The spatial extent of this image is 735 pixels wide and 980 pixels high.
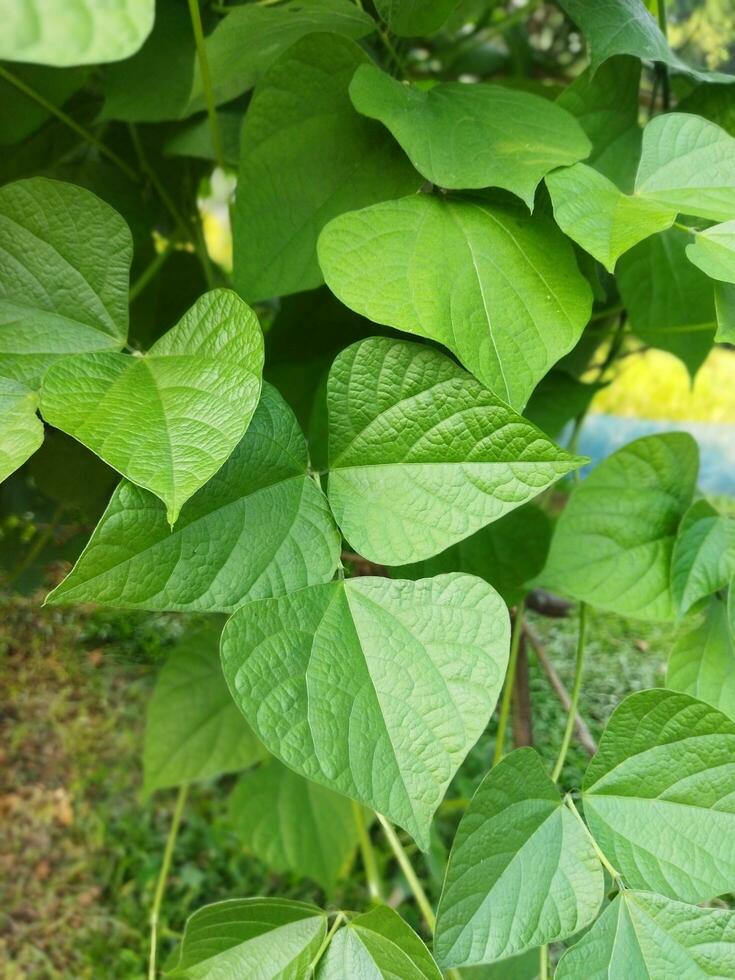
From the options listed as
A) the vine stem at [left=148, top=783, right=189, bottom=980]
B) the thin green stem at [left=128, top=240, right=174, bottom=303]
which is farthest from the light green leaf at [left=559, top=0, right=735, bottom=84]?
the vine stem at [left=148, top=783, right=189, bottom=980]

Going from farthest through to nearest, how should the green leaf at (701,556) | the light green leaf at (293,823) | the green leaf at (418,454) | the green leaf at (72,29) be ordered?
1. the light green leaf at (293,823)
2. the green leaf at (701,556)
3. the green leaf at (418,454)
4. the green leaf at (72,29)

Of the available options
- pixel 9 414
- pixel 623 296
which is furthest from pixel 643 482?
pixel 9 414

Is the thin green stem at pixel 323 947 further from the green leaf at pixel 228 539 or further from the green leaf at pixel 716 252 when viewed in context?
the green leaf at pixel 716 252

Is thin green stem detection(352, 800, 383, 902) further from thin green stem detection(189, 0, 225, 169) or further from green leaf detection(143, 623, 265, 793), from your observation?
thin green stem detection(189, 0, 225, 169)

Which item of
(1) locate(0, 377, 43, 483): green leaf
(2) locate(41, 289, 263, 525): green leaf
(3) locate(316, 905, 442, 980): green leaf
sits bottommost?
(3) locate(316, 905, 442, 980): green leaf

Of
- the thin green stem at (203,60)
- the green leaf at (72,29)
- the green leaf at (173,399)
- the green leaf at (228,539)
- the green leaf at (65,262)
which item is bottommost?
the green leaf at (228,539)

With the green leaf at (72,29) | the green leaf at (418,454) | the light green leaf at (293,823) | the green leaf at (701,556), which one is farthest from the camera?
the light green leaf at (293,823)

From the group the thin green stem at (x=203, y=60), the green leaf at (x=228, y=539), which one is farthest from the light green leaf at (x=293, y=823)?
the thin green stem at (x=203, y=60)

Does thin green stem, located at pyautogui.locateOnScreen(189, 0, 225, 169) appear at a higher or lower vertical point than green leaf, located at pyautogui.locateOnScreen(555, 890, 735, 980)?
higher
